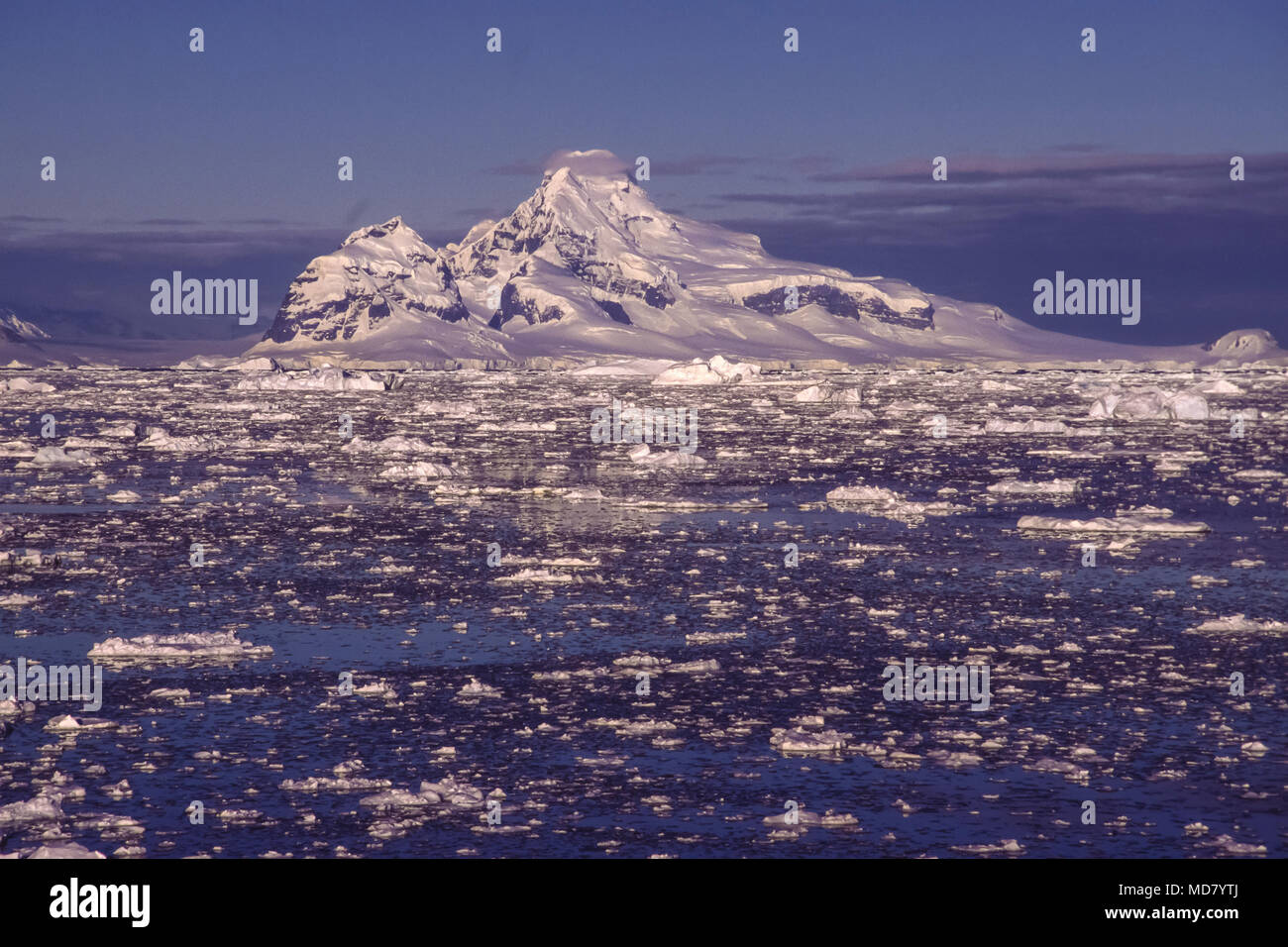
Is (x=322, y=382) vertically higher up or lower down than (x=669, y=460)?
higher up

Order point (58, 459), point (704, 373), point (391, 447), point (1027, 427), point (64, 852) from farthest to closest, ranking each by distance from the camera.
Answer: point (704, 373), point (1027, 427), point (391, 447), point (58, 459), point (64, 852)

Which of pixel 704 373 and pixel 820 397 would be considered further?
pixel 704 373

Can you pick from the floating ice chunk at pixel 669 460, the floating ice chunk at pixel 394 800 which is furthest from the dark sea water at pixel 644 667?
the floating ice chunk at pixel 669 460

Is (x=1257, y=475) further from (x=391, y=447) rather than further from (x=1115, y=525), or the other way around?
(x=391, y=447)

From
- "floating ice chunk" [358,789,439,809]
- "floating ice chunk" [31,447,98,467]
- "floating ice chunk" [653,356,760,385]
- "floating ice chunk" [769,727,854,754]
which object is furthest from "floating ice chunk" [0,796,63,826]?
"floating ice chunk" [653,356,760,385]

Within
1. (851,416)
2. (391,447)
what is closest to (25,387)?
(851,416)

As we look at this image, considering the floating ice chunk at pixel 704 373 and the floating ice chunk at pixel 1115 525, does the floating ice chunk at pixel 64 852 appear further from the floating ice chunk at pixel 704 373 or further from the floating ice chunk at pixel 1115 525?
the floating ice chunk at pixel 704 373

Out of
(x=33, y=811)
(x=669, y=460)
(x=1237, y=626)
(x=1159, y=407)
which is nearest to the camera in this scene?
(x=33, y=811)

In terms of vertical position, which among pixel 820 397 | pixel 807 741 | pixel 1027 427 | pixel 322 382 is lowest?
pixel 807 741

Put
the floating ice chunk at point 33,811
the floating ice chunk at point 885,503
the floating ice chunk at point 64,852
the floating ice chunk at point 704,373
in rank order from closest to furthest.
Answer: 1. the floating ice chunk at point 64,852
2. the floating ice chunk at point 33,811
3. the floating ice chunk at point 885,503
4. the floating ice chunk at point 704,373
